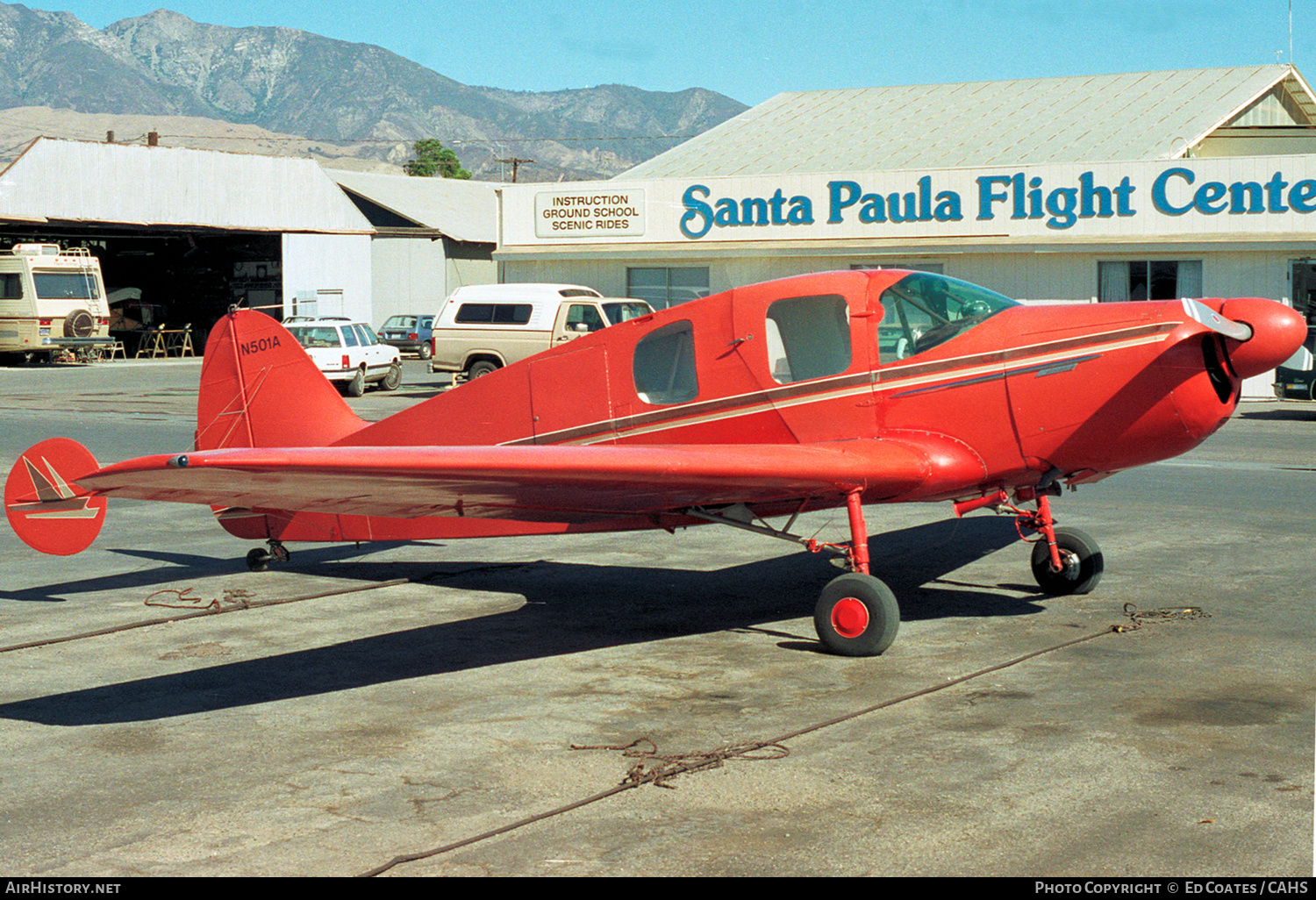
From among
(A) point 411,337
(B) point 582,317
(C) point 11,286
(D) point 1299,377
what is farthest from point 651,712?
(C) point 11,286

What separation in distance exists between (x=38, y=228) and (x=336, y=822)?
51.9 meters

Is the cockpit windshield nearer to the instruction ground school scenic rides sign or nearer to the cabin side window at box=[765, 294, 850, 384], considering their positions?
the cabin side window at box=[765, 294, 850, 384]

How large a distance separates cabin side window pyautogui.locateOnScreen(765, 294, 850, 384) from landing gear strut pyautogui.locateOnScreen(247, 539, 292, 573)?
4.41 m

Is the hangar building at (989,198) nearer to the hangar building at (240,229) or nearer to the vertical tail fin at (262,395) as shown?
the hangar building at (240,229)

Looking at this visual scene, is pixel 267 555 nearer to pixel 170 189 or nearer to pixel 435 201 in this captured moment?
pixel 170 189

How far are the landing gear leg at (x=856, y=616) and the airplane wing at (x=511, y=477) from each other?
1.33ft

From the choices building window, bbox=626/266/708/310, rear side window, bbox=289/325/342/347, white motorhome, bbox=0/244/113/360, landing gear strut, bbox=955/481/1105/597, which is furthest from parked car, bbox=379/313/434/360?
landing gear strut, bbox=955/481/1105/597

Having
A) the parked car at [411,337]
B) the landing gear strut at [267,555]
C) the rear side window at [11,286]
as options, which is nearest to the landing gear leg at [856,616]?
the landing gear strut at [267,555]

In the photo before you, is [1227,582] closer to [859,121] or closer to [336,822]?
[336,822]

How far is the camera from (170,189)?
5091 cm

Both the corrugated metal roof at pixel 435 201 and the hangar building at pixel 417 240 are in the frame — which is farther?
the corrugated metal roof at pixel 435 201

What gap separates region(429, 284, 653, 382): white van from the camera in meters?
31.1

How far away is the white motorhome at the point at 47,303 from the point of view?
144ft

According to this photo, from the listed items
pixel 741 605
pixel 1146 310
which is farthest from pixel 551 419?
pixel 1146 310
